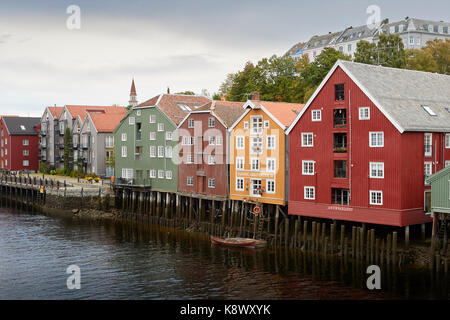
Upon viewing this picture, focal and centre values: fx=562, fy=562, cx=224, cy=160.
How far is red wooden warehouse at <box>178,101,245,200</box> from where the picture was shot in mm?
59656

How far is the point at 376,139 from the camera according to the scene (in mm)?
44844

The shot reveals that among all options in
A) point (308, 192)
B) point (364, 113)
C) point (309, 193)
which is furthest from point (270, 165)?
point (364, 113)

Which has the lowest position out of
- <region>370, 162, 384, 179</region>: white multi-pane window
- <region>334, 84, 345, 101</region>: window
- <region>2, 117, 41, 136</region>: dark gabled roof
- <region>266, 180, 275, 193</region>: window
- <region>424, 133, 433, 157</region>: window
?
<region>266, 180, 275, 193</region>: window

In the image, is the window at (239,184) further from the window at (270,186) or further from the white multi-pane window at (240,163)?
the window at (270,186)

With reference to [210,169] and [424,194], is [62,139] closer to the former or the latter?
[210,169]

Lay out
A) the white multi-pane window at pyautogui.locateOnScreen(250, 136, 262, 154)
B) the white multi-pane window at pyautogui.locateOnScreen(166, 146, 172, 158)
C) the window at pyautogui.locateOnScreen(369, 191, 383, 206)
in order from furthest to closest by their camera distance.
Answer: the white multi-pane window at pyautogui.locateOnScreen(166, 146, 172, 158) < the white multi-pane window at pyautogui.locateOnScreen(250, 136, 262, 154) < the window at pyautogui.locateOnScreen(369, 191, 383, 206)

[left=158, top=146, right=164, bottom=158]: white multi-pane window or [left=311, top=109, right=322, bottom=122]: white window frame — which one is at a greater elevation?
[left=311, top=109, right=322, bottom=122]: white window frame

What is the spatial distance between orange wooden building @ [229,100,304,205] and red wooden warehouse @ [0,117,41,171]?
73794mm

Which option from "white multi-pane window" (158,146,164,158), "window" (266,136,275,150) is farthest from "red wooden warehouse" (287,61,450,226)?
"white multi-pane window" (158,146,164,158)

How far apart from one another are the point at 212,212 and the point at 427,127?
2323 cm

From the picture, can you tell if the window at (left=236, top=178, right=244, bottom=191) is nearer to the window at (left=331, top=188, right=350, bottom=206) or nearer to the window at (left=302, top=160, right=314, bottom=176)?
the window at (left=302, top=160, right=314, bottom=176)

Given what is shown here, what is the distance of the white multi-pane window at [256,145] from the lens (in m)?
55.1

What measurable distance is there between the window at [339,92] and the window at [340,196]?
7.78 meters
